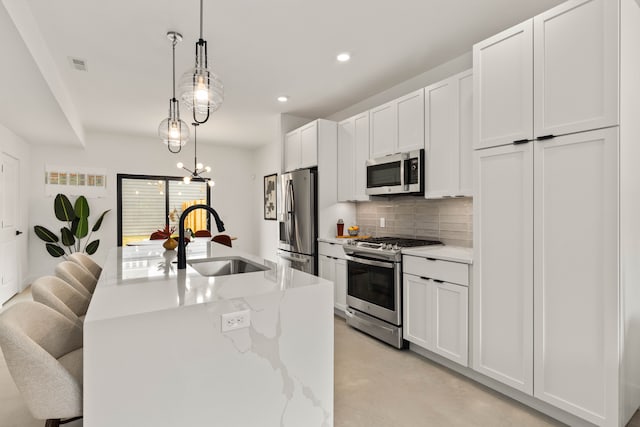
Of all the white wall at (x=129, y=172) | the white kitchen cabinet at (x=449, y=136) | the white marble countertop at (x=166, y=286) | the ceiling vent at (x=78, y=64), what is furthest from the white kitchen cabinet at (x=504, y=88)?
the white wall at (x=129, y=172)

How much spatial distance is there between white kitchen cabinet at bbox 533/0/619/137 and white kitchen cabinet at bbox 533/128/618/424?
102 mm

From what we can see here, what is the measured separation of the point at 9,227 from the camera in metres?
4.76

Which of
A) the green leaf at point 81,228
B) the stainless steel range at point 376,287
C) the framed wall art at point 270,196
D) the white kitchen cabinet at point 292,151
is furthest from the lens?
the framed wall art at point 270,196

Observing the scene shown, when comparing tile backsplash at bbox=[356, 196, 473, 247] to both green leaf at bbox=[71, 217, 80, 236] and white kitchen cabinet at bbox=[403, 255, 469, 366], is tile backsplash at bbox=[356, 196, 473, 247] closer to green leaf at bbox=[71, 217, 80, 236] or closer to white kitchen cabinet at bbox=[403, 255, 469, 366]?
white kitchen cabinet at bbox=[403, 255, 469, 366]

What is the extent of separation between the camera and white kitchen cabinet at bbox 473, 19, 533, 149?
83.0 inches

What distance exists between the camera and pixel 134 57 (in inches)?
125

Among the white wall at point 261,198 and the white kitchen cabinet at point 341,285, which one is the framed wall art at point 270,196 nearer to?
the white wall at point 261,198

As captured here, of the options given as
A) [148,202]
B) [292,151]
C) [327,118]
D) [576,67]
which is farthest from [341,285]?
[148,202]

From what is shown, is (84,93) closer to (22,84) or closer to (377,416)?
(22,84)

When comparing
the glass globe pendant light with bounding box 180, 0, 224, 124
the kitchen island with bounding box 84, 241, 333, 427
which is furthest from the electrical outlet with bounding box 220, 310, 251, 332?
the glass globe pendant light with bounding box 180, 0, 224, 124

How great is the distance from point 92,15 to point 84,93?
1.99m

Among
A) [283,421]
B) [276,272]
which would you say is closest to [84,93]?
[276,272]

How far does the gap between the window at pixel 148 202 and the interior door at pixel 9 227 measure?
1511 millimetres

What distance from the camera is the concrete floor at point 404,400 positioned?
203cm
